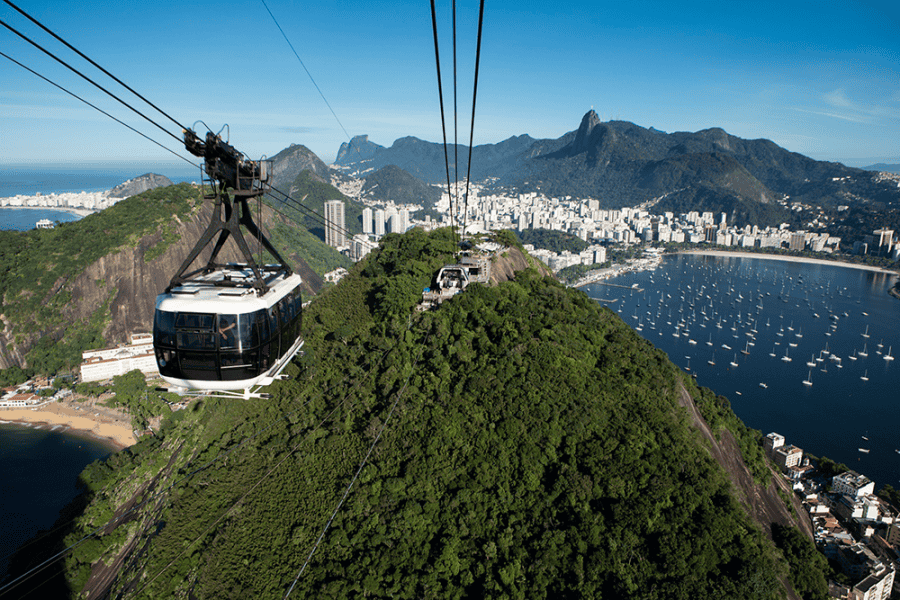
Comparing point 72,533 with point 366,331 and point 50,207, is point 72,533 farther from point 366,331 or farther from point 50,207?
point 50,207

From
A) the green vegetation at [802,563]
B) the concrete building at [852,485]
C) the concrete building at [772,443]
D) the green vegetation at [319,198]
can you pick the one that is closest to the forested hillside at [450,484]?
the green vegetation at [802,563]

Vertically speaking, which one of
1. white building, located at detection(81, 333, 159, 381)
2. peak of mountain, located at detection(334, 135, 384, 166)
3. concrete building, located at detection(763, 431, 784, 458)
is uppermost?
peak of mountain, located at detection(334, 135, 384, 166)

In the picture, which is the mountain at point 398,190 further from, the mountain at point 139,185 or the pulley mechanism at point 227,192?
the pulley mechanism at point 227,192

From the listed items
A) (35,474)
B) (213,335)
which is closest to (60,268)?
(35,474)

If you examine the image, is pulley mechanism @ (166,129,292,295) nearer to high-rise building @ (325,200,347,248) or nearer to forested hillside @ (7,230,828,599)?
forested hillside @ (7,230,828,599)

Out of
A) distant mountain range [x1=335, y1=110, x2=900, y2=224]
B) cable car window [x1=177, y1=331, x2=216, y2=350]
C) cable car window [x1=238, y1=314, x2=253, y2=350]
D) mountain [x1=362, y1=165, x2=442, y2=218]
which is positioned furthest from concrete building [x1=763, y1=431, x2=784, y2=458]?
mountain [x1=362, y1=165, x2=442, y2=218]

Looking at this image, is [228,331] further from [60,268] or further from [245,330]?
[60,268]

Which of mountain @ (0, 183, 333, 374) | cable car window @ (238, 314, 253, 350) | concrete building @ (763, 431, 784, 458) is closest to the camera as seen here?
cable car window @ (238, 314, 253, 350)
